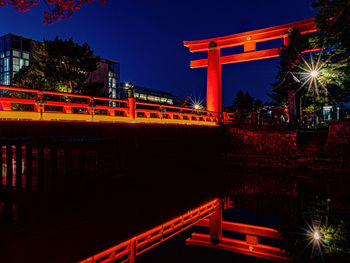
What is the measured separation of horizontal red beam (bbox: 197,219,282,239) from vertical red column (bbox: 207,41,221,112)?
48.5 feet

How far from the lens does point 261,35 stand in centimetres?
1903

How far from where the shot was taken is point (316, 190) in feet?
32.8

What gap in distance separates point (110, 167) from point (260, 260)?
7.82 meters

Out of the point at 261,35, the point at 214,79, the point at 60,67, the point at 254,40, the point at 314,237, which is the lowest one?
the point at 314,237

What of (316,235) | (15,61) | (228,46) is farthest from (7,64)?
(316,235)

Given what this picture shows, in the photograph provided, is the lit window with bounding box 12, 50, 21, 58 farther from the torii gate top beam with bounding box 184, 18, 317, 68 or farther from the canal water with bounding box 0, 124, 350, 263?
the canal water with bounding box 0, 124, 350, 263

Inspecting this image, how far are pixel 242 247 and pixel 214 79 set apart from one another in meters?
17.2

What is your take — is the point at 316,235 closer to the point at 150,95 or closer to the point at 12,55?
the point at 12,55

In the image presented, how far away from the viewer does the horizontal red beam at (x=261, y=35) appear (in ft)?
56.1

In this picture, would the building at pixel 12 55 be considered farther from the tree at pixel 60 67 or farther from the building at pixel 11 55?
the tree at pixel 60 67

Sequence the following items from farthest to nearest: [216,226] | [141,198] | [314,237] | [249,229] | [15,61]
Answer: [15,61]
[141,198]
[216,226]
[249,229]
[314,237]

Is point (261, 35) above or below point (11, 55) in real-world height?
below

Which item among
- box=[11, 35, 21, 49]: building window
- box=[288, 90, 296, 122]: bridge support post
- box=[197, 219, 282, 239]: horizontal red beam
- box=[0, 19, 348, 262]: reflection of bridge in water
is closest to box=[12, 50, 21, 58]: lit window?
box=[11, 35, 21, 49]: building window

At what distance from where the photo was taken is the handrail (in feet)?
15.7
